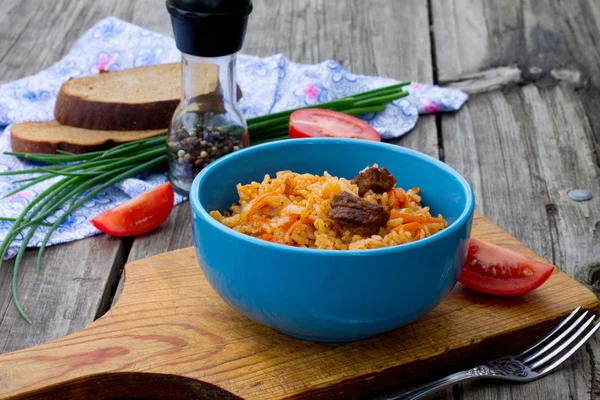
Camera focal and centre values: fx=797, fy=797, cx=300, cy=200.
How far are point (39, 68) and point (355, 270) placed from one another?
2.61 metres

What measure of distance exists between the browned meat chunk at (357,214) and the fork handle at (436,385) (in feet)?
1.16

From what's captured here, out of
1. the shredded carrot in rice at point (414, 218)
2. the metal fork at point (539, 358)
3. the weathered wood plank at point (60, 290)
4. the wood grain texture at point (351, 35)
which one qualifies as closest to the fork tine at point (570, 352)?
the metal fork at point (539, 358)

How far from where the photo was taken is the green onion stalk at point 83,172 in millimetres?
2381

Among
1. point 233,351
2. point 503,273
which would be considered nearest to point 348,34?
point 503,273

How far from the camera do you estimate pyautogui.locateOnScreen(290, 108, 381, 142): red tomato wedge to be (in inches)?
113

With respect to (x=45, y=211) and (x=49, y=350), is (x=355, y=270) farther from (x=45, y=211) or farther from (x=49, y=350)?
(x=45, y=211)

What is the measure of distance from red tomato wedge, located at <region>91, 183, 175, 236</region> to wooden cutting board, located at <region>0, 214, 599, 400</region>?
0.45 metres

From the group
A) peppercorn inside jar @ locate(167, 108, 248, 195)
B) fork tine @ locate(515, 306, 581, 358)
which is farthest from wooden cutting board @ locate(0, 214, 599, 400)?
peppercorn inside jar @ locate(167, 108, 248, 195)

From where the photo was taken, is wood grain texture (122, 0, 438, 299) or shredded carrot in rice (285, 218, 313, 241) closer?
shredded carrot in rice (285, 218, 313, 241)

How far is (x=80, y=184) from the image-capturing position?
265 centimetres

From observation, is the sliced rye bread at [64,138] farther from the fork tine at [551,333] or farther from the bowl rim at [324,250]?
the fork tine at [551,333]

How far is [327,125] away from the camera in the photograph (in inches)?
116

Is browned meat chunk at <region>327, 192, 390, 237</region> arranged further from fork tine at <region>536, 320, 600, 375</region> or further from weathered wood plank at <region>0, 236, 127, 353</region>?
weathered wood plank at <region>0, 236, 127, 353</region>

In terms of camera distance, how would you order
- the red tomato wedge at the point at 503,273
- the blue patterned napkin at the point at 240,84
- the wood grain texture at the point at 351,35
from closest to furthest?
the red tomato wedge at the point at 503,273 < the blue patterned napkin at the point at 240,84 < the wood grain texture at the point at 351,35
